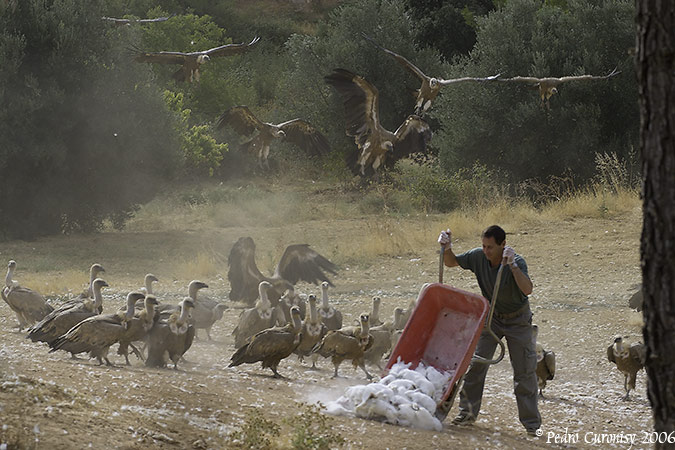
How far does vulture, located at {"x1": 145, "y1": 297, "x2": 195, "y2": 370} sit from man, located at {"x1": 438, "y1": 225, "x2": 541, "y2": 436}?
2777 millimetres

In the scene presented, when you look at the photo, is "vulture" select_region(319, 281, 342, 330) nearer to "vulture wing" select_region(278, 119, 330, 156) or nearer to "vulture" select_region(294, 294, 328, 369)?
"vulture" select_region(294, 294, 328, 369)

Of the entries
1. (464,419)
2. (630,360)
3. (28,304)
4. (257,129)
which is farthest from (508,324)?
(257,129)

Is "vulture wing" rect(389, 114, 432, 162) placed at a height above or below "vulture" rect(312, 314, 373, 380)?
above

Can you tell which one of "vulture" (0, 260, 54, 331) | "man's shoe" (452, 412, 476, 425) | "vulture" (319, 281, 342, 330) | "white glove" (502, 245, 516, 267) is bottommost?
"man's shoe" (452, 412, 476, 425)

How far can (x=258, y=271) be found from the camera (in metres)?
12.2

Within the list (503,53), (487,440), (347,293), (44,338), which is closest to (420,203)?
(503,53)

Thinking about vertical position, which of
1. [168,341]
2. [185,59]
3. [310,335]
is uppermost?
[185,59]

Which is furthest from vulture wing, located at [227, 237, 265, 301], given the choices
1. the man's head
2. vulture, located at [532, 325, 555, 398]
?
the man's head

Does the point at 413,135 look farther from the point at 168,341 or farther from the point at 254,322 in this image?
the point at 168,341

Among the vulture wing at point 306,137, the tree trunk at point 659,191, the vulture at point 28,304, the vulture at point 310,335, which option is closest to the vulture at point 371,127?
the vulture wing at point 306,137

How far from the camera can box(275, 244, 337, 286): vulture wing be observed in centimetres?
1224

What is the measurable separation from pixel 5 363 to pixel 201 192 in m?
21.4

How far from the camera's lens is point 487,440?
6.16 metres

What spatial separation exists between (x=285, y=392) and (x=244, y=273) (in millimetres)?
5039
